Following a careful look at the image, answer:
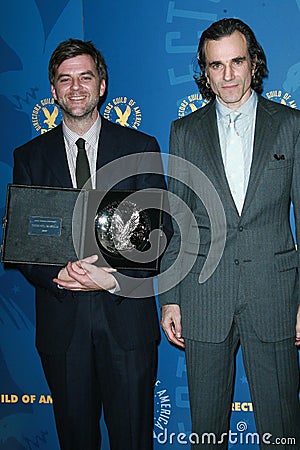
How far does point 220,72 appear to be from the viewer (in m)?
1.90

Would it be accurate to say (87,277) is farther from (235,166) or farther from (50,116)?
(50,116)

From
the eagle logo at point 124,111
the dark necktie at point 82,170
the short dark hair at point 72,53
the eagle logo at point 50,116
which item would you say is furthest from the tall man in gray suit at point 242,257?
the eagle logo at point 50,116

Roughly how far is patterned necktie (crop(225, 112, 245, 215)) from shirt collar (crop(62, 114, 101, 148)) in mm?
444

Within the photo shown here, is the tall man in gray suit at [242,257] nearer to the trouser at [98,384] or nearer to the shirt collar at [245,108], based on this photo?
the shirt collar at [245,108]

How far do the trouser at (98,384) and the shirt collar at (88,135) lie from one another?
1.67 feet

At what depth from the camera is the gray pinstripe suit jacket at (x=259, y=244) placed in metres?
1.87

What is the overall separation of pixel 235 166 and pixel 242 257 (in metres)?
0.27

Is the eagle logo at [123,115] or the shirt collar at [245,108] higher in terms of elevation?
the eagle logo at [123,115]

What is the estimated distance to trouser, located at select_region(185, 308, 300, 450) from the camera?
1.90 m

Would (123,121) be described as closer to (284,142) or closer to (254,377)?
(284,142)

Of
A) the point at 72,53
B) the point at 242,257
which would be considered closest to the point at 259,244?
the point at 242,257

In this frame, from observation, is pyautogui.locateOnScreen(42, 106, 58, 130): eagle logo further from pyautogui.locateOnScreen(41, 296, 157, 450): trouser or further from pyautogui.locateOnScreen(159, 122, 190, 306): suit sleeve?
pyautogui.locateOnScreen(41, 296, 157, 450): trouser

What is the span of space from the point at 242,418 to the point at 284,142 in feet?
3.93

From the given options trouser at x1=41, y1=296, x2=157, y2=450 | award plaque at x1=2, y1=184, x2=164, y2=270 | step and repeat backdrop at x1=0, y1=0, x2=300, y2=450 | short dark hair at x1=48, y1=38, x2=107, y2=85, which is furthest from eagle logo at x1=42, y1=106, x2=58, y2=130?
trouser at x1=41, y1=296, x2=157, y2=450
